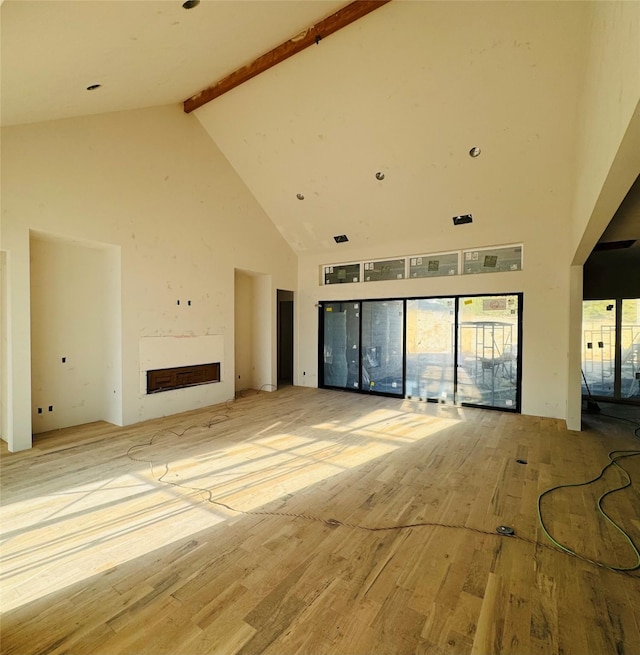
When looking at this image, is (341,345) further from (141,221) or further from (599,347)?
(599,347)

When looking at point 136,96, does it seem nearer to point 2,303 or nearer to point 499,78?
point 2,303

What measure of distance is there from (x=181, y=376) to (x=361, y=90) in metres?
5.04

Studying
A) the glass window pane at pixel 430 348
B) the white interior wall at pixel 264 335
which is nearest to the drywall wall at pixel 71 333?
the white interior wall at pixel 264 335

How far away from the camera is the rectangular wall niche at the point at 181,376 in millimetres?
5051

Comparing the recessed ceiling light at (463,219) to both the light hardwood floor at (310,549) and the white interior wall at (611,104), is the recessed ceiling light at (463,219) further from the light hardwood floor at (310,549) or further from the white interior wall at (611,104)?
the light hardwood floor at (310,549)

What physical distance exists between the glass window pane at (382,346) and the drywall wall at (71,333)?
4649mm

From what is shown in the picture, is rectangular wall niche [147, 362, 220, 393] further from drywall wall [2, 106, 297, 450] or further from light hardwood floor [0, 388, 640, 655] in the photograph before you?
light hardwood floor [0, 388, 640, 655]

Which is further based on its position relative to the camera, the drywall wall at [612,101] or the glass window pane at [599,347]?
the glass window pane at [599,347]

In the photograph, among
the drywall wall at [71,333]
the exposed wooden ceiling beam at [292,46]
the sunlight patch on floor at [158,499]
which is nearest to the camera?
the sunlight patch on floor at [158,499]

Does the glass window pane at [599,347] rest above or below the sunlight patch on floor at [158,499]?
above

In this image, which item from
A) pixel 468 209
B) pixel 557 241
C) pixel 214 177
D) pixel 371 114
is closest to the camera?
pixel 371 114

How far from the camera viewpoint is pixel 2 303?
370 centimetres

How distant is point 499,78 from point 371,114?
1560 mm

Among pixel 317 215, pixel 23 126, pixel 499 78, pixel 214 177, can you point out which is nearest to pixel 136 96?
pixel 23 126
